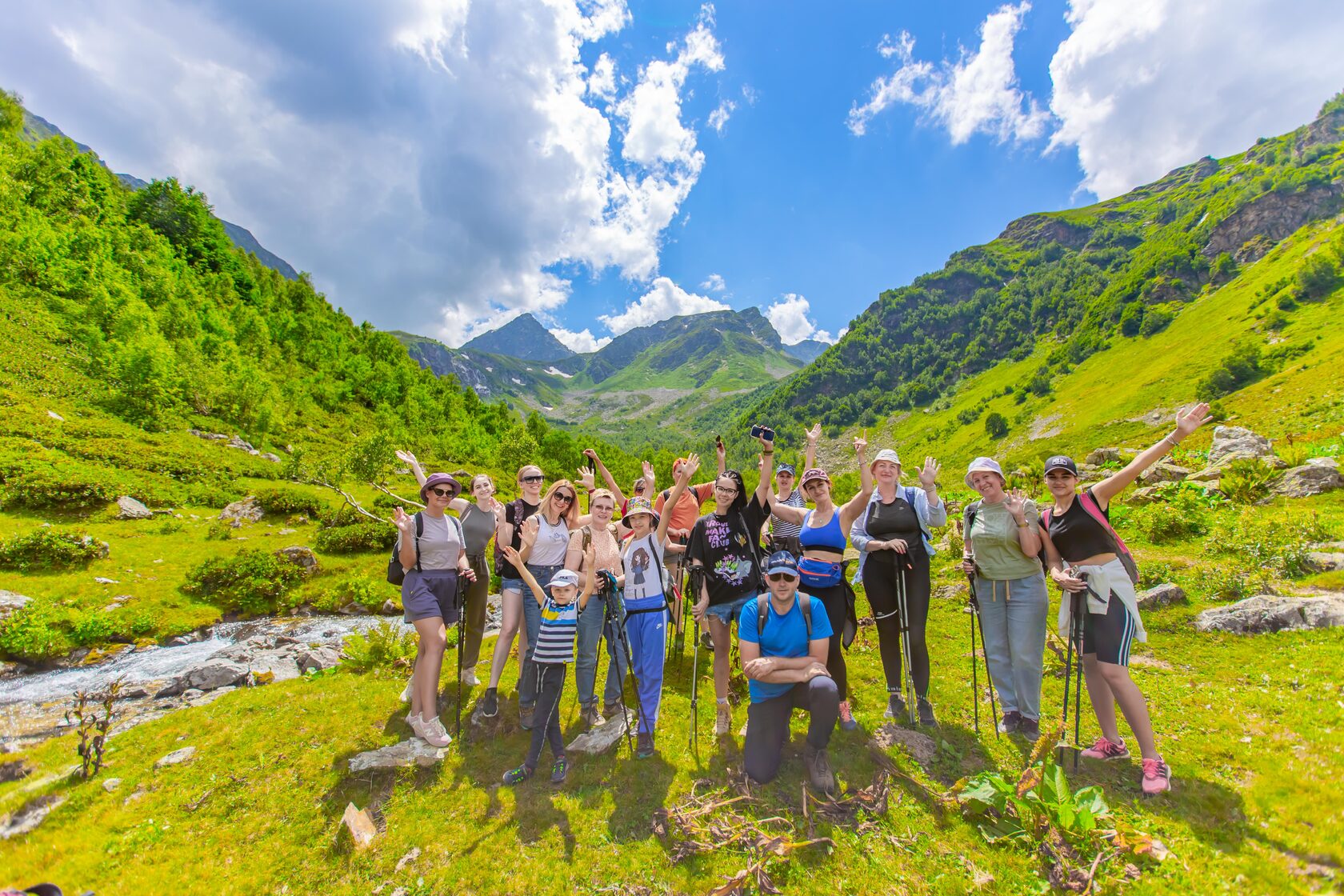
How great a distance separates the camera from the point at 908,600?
6.91m

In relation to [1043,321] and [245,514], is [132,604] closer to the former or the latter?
[245,514]

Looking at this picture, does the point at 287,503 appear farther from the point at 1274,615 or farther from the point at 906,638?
the point at 1274,615

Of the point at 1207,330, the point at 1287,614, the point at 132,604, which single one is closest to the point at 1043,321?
the point at 1207,330

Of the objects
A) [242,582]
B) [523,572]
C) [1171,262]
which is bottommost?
[242,582]

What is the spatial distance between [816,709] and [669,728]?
286 centimetres

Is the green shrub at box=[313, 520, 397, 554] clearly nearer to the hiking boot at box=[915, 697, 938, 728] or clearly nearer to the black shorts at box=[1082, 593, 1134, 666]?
the hiking boot at box=[915, 697, 938, 728]

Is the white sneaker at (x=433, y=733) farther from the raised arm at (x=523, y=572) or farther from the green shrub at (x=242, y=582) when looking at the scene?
the green shrub at (x=242, y=582)

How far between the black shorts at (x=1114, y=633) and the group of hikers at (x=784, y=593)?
2 centimetres

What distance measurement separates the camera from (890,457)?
22.9 feet

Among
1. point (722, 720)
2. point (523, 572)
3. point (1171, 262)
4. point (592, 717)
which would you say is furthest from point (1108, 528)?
point (1171, 262)

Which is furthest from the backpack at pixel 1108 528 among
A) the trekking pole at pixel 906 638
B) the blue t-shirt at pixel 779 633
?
the blue t-shirt at pixel 779 633

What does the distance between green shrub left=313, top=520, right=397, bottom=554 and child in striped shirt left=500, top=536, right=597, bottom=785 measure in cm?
1659

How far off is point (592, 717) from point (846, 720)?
12.3ft

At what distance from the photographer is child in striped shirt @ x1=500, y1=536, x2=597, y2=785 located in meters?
6.25
